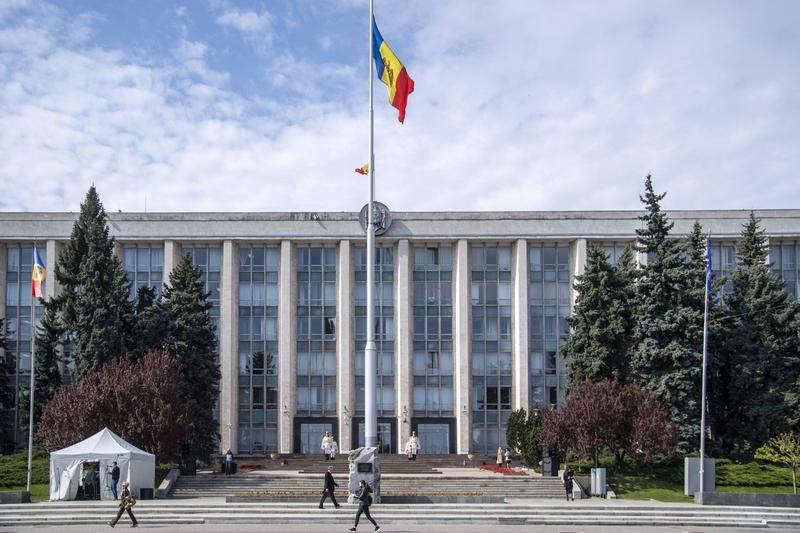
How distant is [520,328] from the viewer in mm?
65188

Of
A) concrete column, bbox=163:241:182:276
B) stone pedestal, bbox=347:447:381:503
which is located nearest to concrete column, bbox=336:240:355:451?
concrete column, bbox=163:241:182:276

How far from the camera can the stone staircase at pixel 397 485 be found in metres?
42.6

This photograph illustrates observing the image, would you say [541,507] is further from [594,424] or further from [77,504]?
[77,504]

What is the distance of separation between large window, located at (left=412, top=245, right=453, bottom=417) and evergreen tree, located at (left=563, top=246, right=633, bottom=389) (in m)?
14.7

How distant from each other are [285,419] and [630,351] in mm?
24959

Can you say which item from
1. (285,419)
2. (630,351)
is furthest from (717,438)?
(285,419)

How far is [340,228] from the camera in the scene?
217 ft

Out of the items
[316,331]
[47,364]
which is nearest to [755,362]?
[316,331]

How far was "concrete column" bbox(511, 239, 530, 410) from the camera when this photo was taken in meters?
64.8

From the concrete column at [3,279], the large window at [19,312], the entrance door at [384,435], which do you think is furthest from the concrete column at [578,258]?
the concrete column at [3,279]

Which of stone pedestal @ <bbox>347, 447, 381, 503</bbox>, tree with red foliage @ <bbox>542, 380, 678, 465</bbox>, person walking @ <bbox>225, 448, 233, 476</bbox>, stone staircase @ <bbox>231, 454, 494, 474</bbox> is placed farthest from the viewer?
stone staircase @ <bbox>231, 454, 494, 474</bbox>

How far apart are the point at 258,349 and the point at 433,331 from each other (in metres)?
12.1

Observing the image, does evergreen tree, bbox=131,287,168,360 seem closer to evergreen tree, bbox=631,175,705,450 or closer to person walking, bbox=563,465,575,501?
person walking, bbox=563,465,575,501

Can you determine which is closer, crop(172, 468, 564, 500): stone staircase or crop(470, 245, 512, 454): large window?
crop(172, 468, 564, 500): stone staircase
